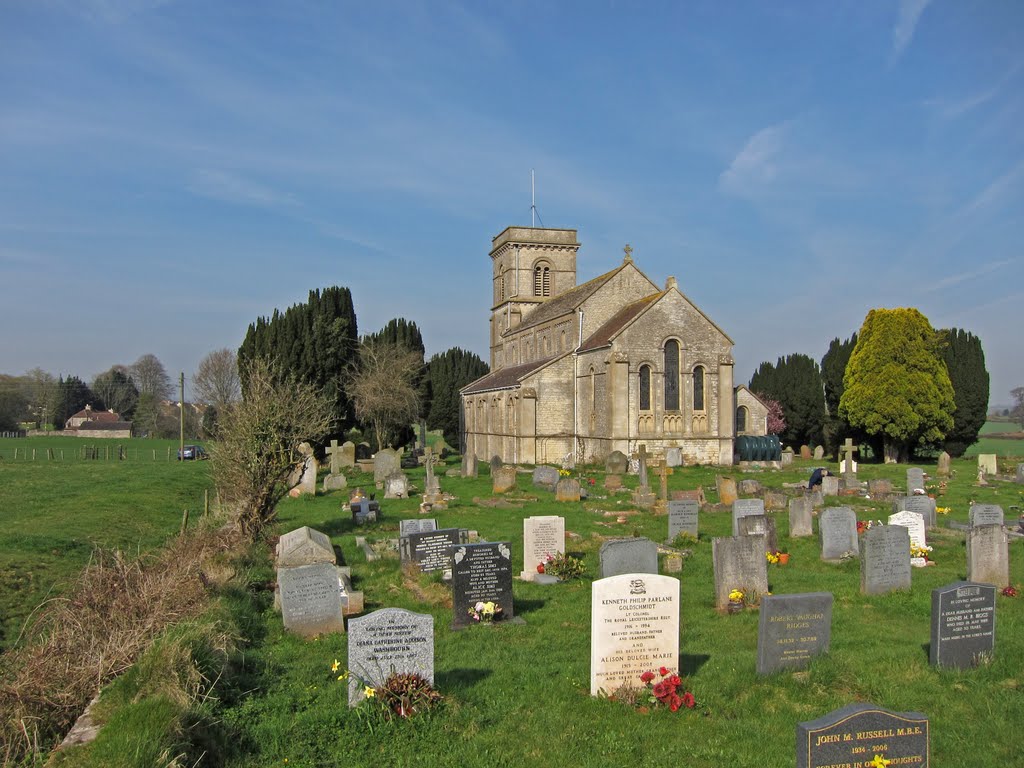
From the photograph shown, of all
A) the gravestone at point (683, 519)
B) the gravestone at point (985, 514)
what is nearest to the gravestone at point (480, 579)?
the gravestone at point (683, 519)

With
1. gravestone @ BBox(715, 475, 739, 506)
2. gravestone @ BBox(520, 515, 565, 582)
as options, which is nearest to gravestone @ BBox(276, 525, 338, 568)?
gravestone @ BBox(520, 515, 565, 582)

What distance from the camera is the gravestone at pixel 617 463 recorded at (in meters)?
33.4

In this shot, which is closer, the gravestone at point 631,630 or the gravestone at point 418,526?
the gravestone at point 631,630

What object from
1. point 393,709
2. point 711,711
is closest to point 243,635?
point 393,709

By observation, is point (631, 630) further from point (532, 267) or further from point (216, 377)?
point (216, 377)

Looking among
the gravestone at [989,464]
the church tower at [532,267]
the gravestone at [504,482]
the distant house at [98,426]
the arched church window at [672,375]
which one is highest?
the church tower at [532,267]

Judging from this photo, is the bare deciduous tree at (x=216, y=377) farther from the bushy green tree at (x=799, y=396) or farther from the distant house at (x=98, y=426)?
the bushy green tree at (x=799, y=396)

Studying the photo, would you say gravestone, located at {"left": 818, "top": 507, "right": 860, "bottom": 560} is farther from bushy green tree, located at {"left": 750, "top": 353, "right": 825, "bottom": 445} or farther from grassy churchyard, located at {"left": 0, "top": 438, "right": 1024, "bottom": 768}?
bushy green tree, located at {"left": 750, "top": 353, "right": 825, "bottom": 445}

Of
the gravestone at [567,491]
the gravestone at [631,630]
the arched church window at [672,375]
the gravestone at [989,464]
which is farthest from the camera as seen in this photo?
the arched church window at [672,375]

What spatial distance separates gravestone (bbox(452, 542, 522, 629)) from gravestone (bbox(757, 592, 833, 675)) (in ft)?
11.8

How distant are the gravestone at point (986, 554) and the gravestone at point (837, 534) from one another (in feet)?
9.36

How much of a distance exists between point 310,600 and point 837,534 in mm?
9670

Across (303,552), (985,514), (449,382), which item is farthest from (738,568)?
(449,382)

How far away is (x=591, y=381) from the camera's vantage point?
1529 inches
